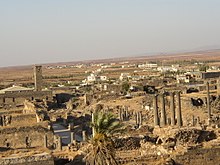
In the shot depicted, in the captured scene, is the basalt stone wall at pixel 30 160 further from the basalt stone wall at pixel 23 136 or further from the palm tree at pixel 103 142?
the basalt stone wall at pixel 23 136

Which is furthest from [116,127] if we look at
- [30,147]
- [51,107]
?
[51,107]

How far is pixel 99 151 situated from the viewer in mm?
12602

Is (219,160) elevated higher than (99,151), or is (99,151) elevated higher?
(99,151)

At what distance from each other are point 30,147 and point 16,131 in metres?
1.26

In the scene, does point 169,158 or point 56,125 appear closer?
point 169,158

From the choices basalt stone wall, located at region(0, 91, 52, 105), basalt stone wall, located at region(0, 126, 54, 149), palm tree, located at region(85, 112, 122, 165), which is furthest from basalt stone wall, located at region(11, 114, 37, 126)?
basalt stone wall, located at region(0, 91, 52, 105)

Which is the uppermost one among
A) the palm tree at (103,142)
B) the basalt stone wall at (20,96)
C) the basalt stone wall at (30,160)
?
the palm tree at (103,142)

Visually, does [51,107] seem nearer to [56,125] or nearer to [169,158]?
[56,125]

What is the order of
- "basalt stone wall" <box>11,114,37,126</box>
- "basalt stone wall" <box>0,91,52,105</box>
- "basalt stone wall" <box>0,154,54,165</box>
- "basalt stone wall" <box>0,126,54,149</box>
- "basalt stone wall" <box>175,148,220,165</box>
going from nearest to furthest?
"basalt stone wall" <box>0,154,54,165</box> < "basalt stone wall" <box>175,148,220,165</box> < "basalt stone wall" <box>0,126,54,149</box> < "basalt stone wall" <box>11,114,37,126</box> < "basalt stone wall" <box>0,91,52,105</box>

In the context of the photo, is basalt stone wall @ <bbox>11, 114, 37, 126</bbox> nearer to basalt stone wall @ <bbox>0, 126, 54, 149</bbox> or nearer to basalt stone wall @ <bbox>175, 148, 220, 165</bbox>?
basalt stone wall @ <bbox>0, 126, 54, 149</bbox>

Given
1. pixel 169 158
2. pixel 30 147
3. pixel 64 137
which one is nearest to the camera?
pixel 169 158

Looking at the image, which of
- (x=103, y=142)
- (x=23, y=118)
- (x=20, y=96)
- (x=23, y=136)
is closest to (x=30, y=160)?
(x=103, y=142)

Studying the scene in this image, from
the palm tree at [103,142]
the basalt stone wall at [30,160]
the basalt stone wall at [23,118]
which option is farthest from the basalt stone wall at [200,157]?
the basalt stone wall at [23,118]

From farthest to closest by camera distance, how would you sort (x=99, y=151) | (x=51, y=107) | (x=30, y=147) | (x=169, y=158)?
(x=51, y=107)
(x=30, y=147)
(x=169, y=158)
(x=99, y=151)
